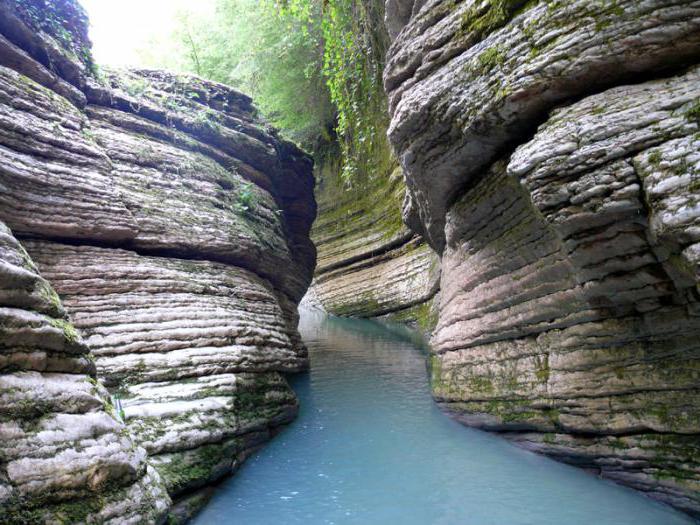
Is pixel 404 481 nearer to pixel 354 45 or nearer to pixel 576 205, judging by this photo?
pixel 576 205

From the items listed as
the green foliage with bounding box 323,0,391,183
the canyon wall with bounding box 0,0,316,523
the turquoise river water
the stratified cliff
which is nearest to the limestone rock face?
the canyon wall with bounding box 0,0,316,523

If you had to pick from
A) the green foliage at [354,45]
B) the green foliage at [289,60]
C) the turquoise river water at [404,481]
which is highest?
the green foliage at [289,60]

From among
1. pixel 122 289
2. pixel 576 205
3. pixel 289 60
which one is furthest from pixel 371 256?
pixel 576 205

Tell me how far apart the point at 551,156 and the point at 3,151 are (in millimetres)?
4979

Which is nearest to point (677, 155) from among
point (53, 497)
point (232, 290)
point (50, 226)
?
point (53, 497)

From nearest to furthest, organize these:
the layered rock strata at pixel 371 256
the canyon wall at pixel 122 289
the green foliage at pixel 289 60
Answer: the canyon wall at pixel 122 289, the green foliage at pixel 289 60, the layered rock strata at pixel 371 256

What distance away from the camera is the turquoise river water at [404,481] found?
10.8 feet

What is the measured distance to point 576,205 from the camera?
292 cm

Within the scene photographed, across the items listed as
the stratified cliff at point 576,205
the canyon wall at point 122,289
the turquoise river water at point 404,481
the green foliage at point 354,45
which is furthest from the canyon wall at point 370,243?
the turquoise river water at point 404,481

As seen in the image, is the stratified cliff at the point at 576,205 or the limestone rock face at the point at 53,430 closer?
the limestone rock face at the point at 53,430

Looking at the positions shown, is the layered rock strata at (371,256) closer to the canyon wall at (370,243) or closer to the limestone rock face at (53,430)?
the canyon wall at (370,243)

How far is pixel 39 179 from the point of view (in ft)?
14.8

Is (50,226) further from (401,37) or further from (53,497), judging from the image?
(401,37)

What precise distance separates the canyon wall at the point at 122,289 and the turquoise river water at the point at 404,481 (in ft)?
1.36
